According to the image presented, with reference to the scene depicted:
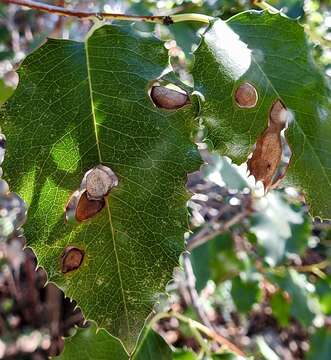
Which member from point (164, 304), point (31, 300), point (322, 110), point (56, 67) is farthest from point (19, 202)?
point (322, 110)

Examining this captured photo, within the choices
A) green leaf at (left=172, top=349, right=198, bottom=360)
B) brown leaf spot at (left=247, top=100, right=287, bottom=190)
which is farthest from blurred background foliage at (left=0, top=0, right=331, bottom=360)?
brown leaf spot at (left=247, top=100, right=287, bottom=190)

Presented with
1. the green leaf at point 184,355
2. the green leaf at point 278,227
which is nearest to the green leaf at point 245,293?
the green leaf at point 278,227

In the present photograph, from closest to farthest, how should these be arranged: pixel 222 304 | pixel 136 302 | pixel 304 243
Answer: pixel 136 302, pixel 304 243, pixel 222 304

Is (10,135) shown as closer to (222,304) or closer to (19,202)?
(19,202)

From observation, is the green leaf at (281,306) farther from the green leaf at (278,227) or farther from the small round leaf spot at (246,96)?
the small round leaf spot at (246,96)

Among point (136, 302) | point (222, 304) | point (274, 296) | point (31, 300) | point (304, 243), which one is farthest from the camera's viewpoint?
point (222, 304)

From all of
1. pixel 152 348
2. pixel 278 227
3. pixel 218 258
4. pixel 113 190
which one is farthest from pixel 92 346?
pixel 218 258

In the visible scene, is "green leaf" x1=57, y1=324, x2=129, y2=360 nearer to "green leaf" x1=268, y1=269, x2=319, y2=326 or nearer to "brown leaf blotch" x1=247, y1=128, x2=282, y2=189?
"brown leaf blotch" x1=247, y1=128, x2=282, y2=189
